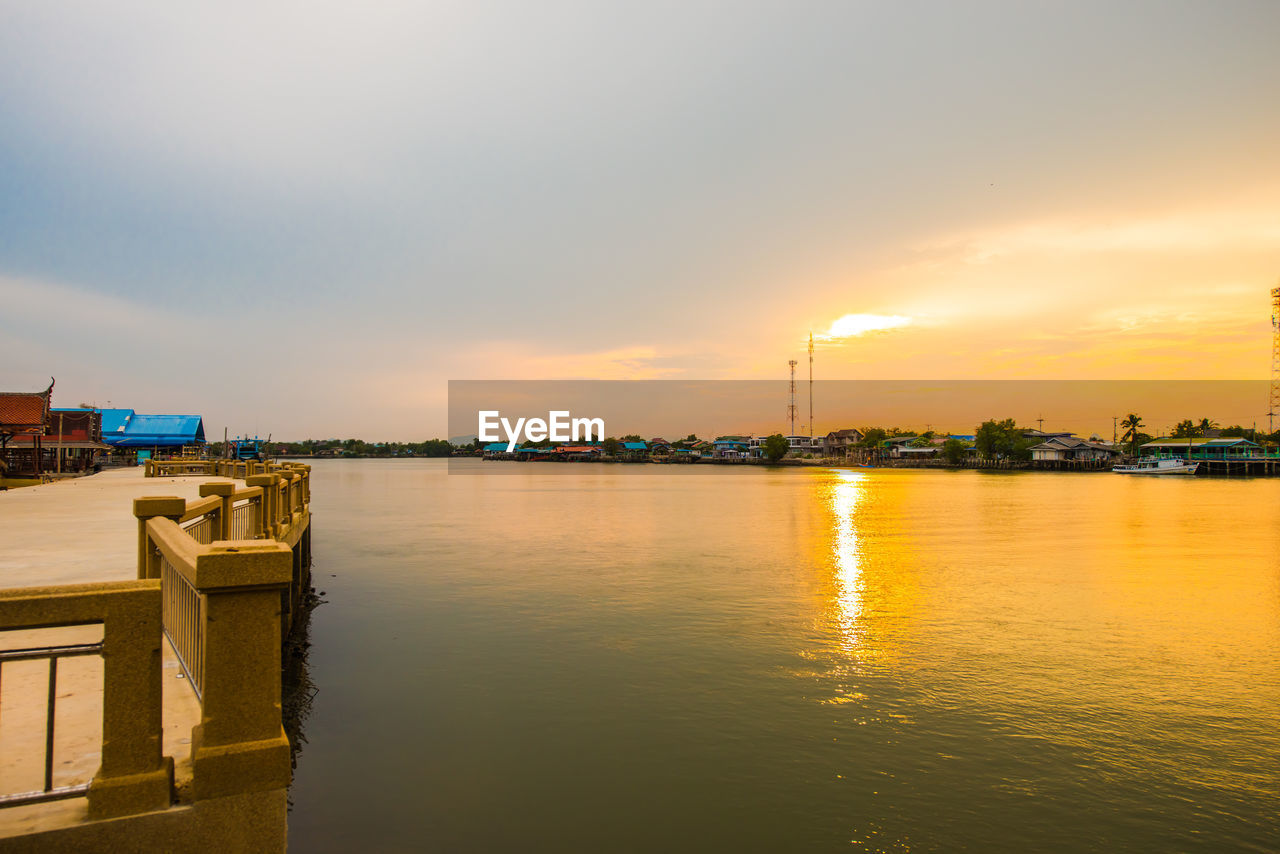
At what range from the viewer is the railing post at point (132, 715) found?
3.98 meters

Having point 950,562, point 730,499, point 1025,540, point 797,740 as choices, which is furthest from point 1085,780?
point 730,499

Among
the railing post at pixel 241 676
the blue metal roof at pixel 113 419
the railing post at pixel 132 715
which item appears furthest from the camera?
the blue metal roof at pixel 113 419

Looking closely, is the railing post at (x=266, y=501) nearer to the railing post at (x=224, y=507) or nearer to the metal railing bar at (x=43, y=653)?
the railing post at (x=224, y=507)

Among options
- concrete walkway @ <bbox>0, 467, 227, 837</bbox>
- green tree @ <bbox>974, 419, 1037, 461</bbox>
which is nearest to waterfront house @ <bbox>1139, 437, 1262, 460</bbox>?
green tree @ <bbox>974, 419, 1037, 461</bbox>

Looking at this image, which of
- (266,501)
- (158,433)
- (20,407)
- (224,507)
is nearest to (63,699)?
(224,507)

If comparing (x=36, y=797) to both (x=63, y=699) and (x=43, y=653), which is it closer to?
(x=43, y=653)

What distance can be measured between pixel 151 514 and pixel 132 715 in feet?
13.1

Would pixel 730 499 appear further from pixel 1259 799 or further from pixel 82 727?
pixel 82 727

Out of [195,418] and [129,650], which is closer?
[129,650]

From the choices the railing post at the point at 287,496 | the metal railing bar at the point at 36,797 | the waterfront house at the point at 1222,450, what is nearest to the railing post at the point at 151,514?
the metal railing bar at the point at 36,797

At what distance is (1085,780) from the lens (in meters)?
9.61

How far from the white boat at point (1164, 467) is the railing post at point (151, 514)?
566ft

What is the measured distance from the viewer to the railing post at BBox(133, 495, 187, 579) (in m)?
7.26

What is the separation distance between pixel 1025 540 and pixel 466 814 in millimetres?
36774
